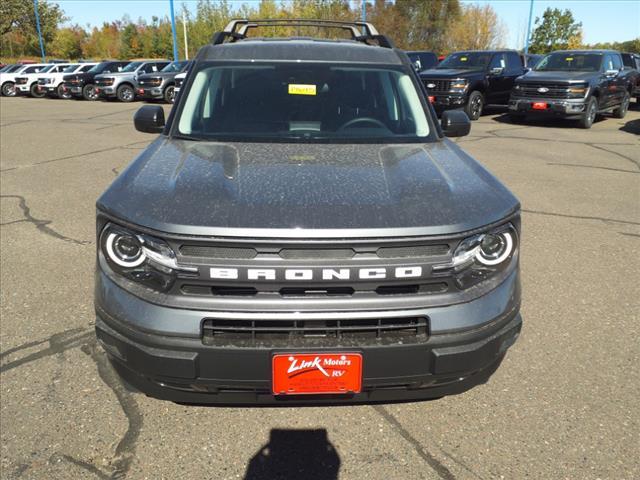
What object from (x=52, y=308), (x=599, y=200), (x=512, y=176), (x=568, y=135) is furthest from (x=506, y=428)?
(x=568, y=135)

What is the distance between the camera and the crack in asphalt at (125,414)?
239 cm

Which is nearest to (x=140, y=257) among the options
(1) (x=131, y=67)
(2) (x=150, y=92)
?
(2) (x=150, y=92)

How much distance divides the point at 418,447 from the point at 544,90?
12.8 meters

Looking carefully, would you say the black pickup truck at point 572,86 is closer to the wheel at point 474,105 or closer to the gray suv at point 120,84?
the wheel at point 474,105

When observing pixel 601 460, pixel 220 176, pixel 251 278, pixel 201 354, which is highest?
pixel 220 176

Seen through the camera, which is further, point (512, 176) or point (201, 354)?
point (512, 176)

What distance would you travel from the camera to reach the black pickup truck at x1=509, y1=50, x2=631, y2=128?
516 inches

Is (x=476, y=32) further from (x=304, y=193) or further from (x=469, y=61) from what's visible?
(x=304, y=193)

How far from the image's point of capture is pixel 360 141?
3170 mm

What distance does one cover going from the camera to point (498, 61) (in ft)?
51.1

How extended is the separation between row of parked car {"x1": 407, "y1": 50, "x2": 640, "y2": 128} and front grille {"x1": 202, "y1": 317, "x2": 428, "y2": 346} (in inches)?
508

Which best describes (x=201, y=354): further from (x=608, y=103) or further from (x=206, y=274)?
(x=608, y=103)

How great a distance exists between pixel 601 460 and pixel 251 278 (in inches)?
70.9

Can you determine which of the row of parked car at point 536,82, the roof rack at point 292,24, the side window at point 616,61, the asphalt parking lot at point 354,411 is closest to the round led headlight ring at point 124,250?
the asphalt parking lot at point 354,411
